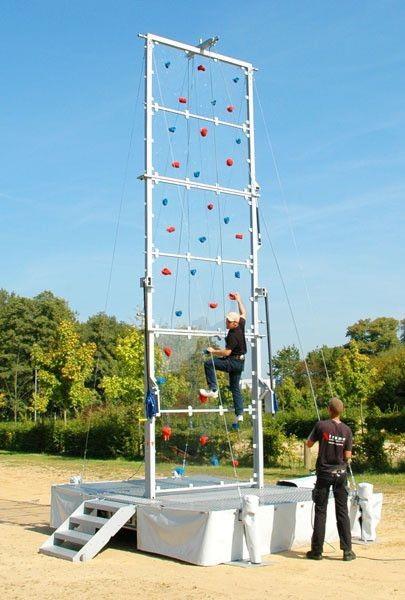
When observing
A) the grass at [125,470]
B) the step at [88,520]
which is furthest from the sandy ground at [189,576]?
the grass at [125,470]

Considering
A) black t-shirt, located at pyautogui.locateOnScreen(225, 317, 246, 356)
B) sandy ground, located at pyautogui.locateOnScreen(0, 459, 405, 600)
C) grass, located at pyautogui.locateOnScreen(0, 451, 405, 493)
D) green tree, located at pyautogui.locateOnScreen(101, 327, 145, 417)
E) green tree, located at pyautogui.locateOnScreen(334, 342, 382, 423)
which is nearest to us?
sandy ground, located at pyautogui.locateOnScreen(0, 459, 405, 600)

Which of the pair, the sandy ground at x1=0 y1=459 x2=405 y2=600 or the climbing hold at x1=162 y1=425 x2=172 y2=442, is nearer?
the sandy ground at x1=0 y1=459 x2=405 y2=600

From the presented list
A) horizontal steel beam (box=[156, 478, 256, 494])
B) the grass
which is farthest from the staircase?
the grass

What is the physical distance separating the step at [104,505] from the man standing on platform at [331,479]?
2372mm

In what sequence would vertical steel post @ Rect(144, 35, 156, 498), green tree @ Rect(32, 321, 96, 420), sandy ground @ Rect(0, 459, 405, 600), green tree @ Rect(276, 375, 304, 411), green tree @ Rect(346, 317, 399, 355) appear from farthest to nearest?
green tree @ Rect(346, 317, 399, 355)
green tree @ Rect(276, 375, 304, 411)
green tree @ Rect(32, 321, 96, 420)
vertical steel post @ Rect(144, 35, 156, 498)
sandy ground @ Rect(0, 459, 405, 600)

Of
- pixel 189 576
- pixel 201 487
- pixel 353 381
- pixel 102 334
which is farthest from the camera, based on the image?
pixel 102 334

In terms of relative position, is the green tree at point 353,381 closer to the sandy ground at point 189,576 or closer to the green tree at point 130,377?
the green tree at point 130,377

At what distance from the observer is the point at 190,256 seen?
1036 centimetres

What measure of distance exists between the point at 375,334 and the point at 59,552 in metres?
66.4

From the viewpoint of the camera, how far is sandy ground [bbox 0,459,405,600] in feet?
23.3

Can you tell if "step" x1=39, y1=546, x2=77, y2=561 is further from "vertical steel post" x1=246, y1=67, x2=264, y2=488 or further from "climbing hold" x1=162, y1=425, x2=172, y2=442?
"vertical steel post" x1=246, y1=67, x2=264, y2=488

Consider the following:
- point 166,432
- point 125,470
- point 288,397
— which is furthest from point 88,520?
point 288,397

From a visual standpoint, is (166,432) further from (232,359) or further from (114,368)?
(114,368)

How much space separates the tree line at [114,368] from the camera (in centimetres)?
2475
